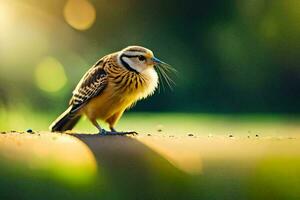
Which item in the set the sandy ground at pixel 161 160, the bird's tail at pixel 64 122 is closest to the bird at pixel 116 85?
the bird's tail at pixel 64 122

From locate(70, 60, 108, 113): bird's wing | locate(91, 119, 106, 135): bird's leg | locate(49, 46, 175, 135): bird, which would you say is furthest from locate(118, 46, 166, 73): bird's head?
locate(91, 119, 106, 135): bird's leg

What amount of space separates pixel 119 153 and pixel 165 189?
952 mm

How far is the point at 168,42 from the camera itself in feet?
57.2

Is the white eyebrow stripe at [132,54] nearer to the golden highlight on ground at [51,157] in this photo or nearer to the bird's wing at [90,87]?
the bird's wing at [90,87]

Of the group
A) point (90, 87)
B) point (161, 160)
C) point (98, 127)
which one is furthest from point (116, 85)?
point (161, 160)

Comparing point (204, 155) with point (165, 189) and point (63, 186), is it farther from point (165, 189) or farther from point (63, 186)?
point (63, 186)

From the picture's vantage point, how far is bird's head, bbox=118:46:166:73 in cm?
909

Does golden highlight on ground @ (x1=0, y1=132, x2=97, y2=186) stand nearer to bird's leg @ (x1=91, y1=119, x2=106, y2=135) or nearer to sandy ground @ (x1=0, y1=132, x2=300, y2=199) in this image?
sandy ground @ (x1=0, y1=132, x2=300, y2=199)

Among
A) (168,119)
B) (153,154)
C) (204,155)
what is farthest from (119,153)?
(168,119)

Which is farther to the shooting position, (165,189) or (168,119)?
(168,119)

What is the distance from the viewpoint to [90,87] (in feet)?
29.9

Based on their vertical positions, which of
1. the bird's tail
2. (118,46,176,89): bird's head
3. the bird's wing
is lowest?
the bird's tail

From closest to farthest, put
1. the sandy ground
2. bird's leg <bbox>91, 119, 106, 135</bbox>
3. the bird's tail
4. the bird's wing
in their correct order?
the sandy ground → bird's leg <bbox>91, 119, 106, 135</bbox> → the bird's wing → the bird's tail

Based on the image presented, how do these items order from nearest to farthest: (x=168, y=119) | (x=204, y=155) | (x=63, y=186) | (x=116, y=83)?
(x=63, y=186) < (x=204, y=155) < (x=116, y=83) < (x=168, y=119)
